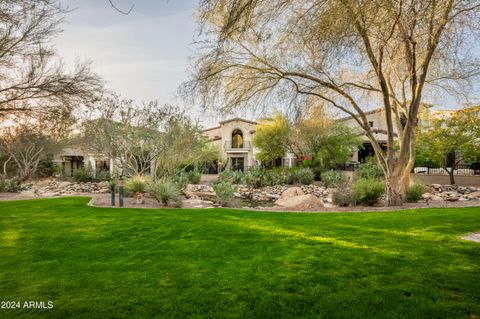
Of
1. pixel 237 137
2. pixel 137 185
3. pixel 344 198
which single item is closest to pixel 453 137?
pixel 344 198

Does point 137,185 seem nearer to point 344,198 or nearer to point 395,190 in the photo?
point 344,198

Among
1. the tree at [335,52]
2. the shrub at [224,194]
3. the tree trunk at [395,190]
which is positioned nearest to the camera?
the tree at [335,52]

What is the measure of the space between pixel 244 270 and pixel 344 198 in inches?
353

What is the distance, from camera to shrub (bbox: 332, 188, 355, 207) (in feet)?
40.8

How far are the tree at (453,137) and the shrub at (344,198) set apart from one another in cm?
1129

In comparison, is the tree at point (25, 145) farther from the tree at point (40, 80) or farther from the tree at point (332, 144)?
the tree at point (332, 144)

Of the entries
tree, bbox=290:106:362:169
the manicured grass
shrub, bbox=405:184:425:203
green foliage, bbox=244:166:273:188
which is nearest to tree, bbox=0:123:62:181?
green foliage, bbox=244:166:273:188

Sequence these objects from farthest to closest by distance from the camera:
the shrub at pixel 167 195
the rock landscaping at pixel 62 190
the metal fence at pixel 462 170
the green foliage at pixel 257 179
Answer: the metal fence at pixel 462 170, the green foliage at pixel 257 179, the rock landscaping at pixel 62 190, the shrub at pixel 167 195

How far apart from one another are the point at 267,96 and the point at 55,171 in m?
30.3

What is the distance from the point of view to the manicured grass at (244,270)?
10.9 ft

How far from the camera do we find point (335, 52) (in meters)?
4.86

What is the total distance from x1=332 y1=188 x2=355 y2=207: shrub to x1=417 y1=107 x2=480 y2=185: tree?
1129 cm

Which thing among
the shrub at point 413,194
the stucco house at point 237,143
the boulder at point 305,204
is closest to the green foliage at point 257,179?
the boulder at point 305,204

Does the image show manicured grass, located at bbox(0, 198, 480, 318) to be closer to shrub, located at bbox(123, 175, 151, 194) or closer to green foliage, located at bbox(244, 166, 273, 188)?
shrub, located at bbox(123, 175, 151, 194)
